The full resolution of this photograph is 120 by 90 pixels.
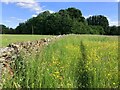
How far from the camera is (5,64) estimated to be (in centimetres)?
647

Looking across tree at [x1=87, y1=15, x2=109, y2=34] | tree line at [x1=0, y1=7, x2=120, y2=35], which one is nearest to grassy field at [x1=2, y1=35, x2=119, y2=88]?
tree line at [x1=0, y1=7, x2=120, y2=35]

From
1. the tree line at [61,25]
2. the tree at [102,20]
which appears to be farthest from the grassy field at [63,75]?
the tree at [102,20]

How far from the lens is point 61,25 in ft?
187

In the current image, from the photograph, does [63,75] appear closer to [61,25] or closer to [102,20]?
[102,20]

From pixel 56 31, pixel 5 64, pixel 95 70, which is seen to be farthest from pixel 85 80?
pixel 56 31

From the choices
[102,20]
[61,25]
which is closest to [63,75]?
[102,20]

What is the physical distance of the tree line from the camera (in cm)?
5207

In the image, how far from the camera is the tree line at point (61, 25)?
5207cm

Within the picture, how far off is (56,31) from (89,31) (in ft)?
26.6

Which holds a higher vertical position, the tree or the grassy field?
the tree

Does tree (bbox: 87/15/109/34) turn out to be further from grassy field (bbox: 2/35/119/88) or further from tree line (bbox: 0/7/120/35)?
grassy field (bbox: 2/35/119/88)

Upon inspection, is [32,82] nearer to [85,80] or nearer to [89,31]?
[85,80]

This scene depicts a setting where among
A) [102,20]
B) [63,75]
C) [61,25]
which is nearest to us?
[63,75]

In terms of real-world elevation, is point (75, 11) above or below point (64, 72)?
above
